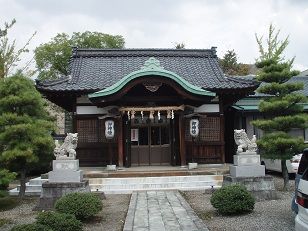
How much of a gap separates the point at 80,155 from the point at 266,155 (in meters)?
9.08

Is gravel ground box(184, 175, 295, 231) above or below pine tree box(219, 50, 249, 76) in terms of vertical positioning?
below

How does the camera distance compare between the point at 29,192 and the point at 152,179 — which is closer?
the point at 29,192

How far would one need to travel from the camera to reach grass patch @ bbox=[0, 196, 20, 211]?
44.1 ft

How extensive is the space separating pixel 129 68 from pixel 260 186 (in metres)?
11.6

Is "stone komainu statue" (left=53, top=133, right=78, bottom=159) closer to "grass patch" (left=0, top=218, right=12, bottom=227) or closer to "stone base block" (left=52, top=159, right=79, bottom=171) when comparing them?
"stone base block" (left=52, top=159, right=79, bottom=171)

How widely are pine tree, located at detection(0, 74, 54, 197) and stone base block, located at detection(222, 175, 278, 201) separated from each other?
6935 mm

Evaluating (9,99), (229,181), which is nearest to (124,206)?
(229,181)

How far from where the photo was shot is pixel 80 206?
10102 millimetres

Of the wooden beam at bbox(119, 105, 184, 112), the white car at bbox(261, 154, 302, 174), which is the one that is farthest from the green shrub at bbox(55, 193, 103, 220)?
the white car at bbox(261, 154, 302, 174)

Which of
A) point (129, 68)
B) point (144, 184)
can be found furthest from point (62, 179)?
point (129, 68)

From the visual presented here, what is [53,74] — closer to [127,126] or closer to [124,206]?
[127,126]

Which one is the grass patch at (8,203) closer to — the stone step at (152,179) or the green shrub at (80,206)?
the stone step at (152,179)

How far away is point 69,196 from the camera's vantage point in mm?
10500

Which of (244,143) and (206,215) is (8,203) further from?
(244,143)
